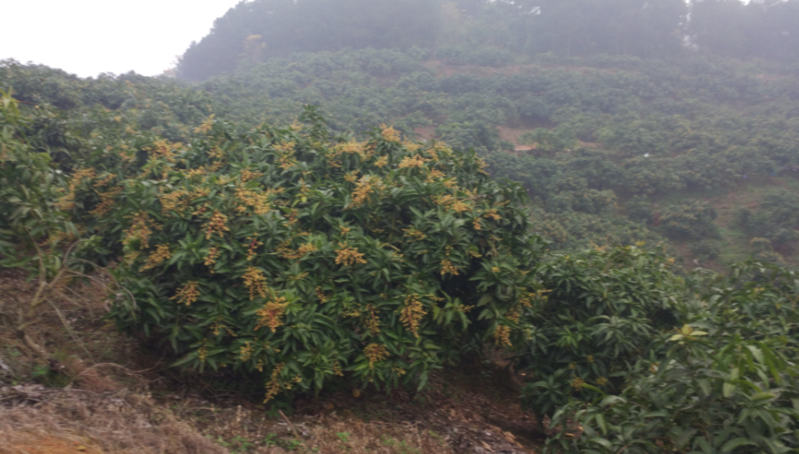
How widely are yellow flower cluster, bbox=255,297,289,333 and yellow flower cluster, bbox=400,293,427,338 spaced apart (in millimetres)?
831

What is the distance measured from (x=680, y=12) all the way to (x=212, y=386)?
39417 millimetres

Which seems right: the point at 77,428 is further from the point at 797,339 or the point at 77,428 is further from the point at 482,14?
the point at 482,14

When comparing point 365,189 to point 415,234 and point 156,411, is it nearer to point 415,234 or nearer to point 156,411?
point 415,234

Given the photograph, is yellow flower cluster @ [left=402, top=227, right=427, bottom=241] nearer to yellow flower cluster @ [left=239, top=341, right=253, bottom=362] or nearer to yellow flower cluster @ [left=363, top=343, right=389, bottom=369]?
yellow flower cluster @ [left=363, top=343, right=389, bottom=369]

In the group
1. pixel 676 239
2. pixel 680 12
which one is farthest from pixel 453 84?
pixel 680 12

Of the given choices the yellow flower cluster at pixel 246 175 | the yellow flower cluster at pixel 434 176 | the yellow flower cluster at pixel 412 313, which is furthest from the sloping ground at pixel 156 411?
the yellow flower cluster at pixel 434 176

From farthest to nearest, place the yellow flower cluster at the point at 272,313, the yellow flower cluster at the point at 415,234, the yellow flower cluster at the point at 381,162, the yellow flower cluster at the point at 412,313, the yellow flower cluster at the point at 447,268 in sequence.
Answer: the yellow flower cluster at the point at 381,162 → the yellow flower cluster at the point at 415,234 → the yellow flower cluster at the point at 447,268 → the yellow flower cluster at the point at 412,313 → the yellow flower cluster at the point at 272,313

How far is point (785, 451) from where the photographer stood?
2.16 metres

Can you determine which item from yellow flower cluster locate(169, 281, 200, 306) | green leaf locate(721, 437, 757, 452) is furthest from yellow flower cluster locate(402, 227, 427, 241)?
green leaf locate(721, 437, 757, 452)

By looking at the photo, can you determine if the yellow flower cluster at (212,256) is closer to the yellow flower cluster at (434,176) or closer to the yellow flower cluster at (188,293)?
the yellow flower cluster at (188,293)

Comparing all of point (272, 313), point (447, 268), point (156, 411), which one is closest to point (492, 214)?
point (447, 268)

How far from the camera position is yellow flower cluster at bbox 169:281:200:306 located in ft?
10.9

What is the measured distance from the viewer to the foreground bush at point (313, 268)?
336cm

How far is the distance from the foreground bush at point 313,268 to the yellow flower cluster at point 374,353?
1 cm
